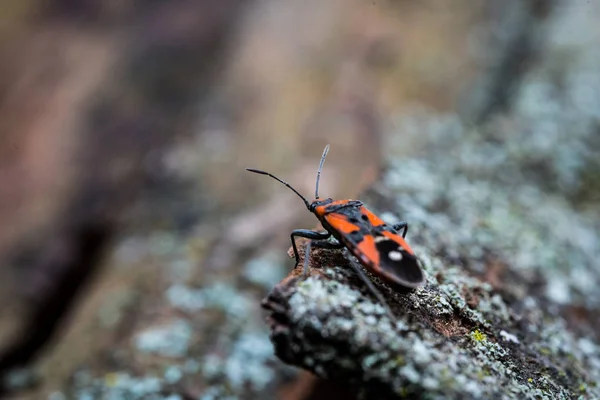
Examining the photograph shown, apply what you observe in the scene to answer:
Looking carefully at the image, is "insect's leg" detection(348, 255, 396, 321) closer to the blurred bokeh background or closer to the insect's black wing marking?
the insect's black wing marking

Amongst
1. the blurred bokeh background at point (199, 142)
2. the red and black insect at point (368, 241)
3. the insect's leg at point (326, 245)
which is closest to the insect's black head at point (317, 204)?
the red and black insect at point (368, 241)

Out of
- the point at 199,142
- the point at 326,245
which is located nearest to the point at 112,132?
the point at 199,142

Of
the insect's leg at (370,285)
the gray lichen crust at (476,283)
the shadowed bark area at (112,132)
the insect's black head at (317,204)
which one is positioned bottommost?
the shadowed bark area at (112,132)

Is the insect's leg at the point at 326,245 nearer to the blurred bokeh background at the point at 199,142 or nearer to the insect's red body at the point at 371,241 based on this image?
the insect's red body at the point at 371,241

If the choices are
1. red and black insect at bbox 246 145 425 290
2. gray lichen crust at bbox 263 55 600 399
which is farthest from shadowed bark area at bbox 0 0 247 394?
red and black insect at bbox 246 145 425 290

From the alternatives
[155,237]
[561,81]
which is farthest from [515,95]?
[155,237]

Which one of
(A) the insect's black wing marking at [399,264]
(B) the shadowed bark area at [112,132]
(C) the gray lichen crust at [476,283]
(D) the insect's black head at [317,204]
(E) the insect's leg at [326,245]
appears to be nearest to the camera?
(C) the gray lichen crust at [476,283]

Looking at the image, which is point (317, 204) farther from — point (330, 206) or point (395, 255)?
point (395, 255)
